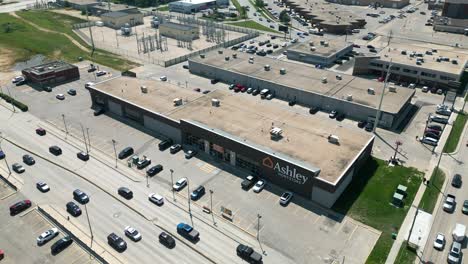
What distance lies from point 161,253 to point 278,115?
4376cm

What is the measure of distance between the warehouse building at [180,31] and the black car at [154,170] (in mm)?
100678

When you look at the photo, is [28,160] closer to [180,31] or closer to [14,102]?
[14,102]

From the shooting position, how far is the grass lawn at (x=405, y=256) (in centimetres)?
5600

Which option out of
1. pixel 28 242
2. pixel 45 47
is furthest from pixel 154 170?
pixel 45 47

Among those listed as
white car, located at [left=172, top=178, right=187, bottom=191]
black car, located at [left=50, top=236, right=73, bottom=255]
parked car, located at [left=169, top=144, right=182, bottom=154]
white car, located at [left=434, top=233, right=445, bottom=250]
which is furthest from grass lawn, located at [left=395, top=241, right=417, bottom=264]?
black car, located at [left=50, top=236, right=73, bottom=255]

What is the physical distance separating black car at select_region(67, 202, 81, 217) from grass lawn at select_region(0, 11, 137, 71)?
7872 cm

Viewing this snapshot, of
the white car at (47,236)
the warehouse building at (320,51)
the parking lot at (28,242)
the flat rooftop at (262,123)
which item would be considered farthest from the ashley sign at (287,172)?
the warehouse building at (320,51)

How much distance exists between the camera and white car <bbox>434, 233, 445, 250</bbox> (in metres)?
57.9

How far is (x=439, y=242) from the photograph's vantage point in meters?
58.4

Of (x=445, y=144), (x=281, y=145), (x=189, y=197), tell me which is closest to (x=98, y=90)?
(x=189, y=197)

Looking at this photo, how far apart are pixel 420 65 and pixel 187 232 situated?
98.6 m

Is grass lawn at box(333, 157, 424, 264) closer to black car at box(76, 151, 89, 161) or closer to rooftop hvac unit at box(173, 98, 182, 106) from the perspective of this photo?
rooftop hvac unit at box(173, 98, 182, 106)

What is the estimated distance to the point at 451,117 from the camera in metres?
99.1

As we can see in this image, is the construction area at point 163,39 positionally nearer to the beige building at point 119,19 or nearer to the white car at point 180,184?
the beige building at point 119,19
